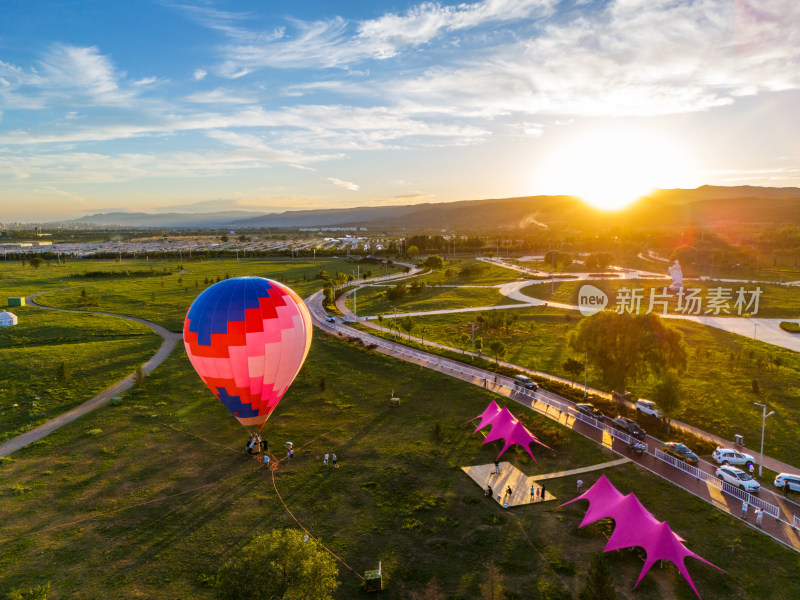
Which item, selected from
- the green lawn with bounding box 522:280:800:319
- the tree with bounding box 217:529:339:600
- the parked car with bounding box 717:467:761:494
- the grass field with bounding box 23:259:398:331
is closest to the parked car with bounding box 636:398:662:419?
the parked car with bounding box 717:467:761:494

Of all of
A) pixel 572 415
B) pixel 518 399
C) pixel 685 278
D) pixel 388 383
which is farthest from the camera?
pixel 685 278

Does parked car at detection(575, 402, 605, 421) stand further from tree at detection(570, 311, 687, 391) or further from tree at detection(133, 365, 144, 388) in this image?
tree at detection(133, 365, 144, 388)

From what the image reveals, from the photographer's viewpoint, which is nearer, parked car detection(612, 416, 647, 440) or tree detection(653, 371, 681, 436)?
parked car detection(612, 416, 647, 440)

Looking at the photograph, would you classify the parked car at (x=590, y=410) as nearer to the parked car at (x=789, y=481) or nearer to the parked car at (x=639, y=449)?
the parked car at (x=639, y=449)

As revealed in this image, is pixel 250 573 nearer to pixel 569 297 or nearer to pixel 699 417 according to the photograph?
pixel 699 417

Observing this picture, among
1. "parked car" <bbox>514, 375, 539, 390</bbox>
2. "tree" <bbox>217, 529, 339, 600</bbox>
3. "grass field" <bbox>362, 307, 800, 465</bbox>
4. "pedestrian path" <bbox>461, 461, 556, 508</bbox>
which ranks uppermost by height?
"tree" <bbox>217, 529, 339, 600</bbox>

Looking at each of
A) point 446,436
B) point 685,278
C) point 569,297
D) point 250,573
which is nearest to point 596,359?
point 446,436

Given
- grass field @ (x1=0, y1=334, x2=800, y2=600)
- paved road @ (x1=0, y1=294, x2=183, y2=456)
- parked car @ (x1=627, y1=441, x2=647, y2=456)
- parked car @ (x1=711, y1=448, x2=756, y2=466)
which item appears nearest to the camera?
grass field @ (x1=0, y1=334, x2=800, y2=600)

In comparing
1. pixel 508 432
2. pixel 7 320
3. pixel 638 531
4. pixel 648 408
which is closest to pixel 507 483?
pixel 508 432
